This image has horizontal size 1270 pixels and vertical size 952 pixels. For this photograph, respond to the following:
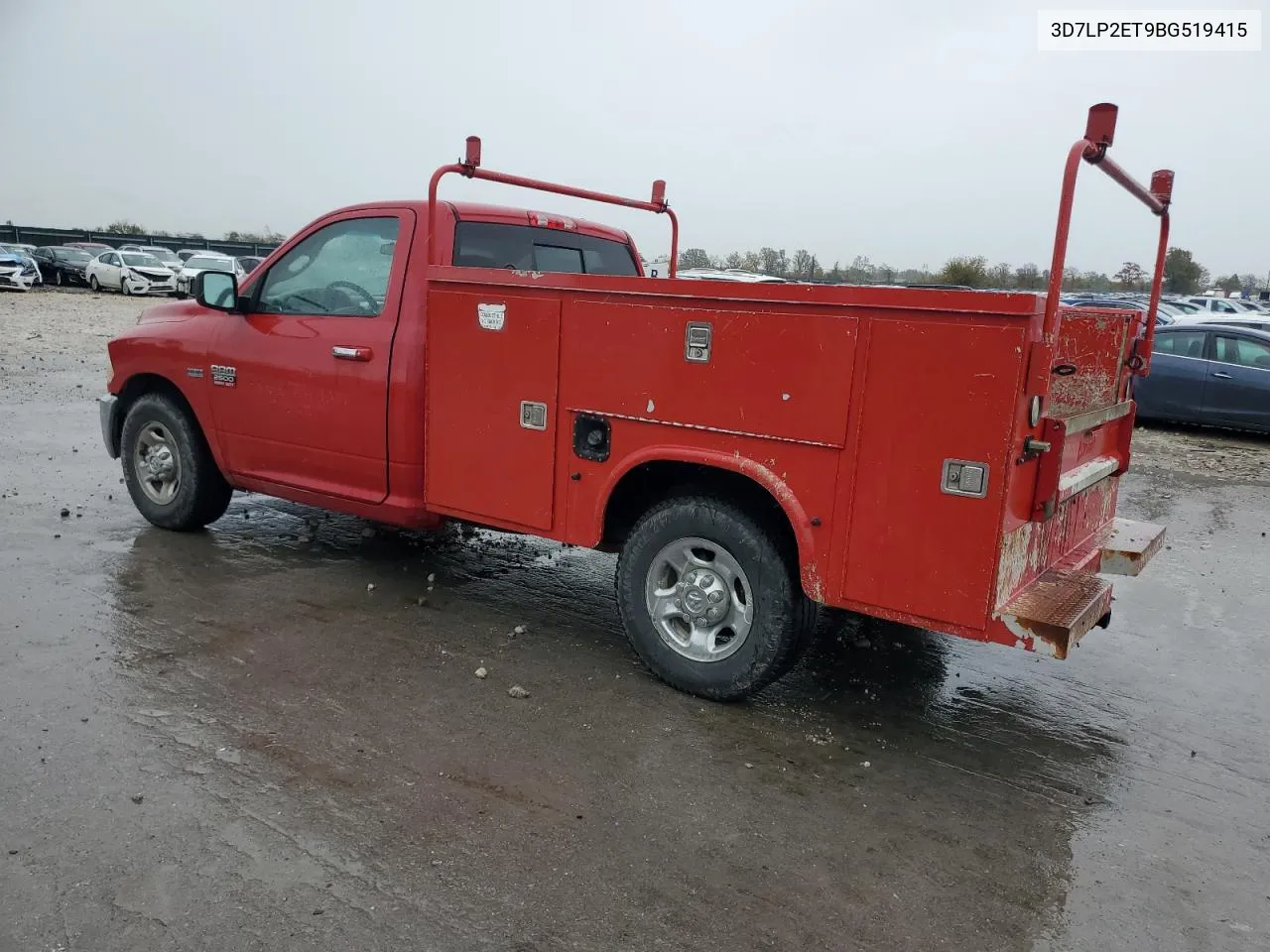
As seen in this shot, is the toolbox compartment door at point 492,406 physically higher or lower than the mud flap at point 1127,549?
higher

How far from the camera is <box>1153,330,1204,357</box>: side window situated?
528 inches

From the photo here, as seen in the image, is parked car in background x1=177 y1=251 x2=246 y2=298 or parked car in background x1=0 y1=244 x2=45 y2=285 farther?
parked car in background x1=177 y1=251 x2=246 y2=298

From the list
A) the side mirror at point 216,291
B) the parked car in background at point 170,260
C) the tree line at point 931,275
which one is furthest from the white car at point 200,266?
the side mirror at point 216,291

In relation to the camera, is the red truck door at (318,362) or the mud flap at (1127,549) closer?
the mud flap at (1127,549)

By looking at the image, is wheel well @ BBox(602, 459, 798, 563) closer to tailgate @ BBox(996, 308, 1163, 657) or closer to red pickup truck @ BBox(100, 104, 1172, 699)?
red pickup truck @ BBox(100, 104, 1172, 699)

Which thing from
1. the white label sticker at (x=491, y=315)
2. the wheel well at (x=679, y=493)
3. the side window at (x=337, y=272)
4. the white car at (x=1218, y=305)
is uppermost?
the white car at (x=1218, y=305)

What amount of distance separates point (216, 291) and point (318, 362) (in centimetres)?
105

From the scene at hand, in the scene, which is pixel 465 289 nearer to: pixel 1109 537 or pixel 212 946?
pixel 212 946

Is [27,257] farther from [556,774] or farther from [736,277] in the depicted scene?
[556,774]

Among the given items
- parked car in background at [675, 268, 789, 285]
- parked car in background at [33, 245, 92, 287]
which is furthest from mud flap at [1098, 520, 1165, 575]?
parked car in background at [33, 245, 92, 287]

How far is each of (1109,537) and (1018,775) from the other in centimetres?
157

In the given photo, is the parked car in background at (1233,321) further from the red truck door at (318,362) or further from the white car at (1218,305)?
the white car at (1218,305)

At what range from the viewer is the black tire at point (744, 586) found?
159 inches

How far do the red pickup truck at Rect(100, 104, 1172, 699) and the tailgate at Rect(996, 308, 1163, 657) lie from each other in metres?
0.02
